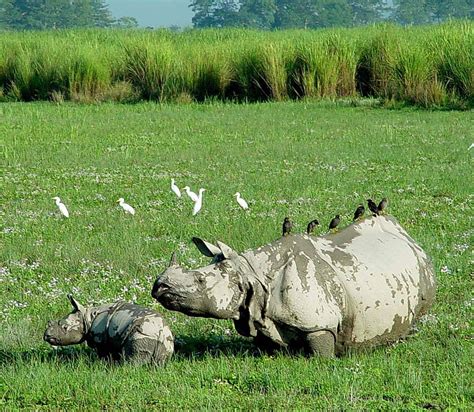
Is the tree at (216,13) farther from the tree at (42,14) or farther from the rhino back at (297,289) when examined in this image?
the rhino back at (297,289)

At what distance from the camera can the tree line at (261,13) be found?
102 m

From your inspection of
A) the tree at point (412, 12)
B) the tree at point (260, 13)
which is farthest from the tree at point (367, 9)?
the tree at point (260, 13)

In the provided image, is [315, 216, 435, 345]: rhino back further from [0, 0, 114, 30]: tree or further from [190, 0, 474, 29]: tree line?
[190, 0, 474, 29]: tree line

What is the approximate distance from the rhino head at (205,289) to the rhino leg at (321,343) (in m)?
0.55

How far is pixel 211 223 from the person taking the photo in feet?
40.6

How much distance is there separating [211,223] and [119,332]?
5.28 m

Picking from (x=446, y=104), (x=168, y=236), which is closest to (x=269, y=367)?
(x=168, y=236)

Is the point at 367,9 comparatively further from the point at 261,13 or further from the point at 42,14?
the point at 42,14

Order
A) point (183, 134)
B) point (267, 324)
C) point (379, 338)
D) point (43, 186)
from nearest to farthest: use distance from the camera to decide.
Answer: point (267, 324), point (379, 338), point (43, 186), point (183, 134)

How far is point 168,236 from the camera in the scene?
466 inches

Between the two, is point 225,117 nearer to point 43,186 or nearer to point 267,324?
point 43,186

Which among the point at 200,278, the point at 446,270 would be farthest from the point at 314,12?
the point at 200,278

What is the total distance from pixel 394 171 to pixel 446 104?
10.4m

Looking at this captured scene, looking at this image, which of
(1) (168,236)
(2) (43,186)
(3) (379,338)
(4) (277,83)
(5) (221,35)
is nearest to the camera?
(3) (379,338)
